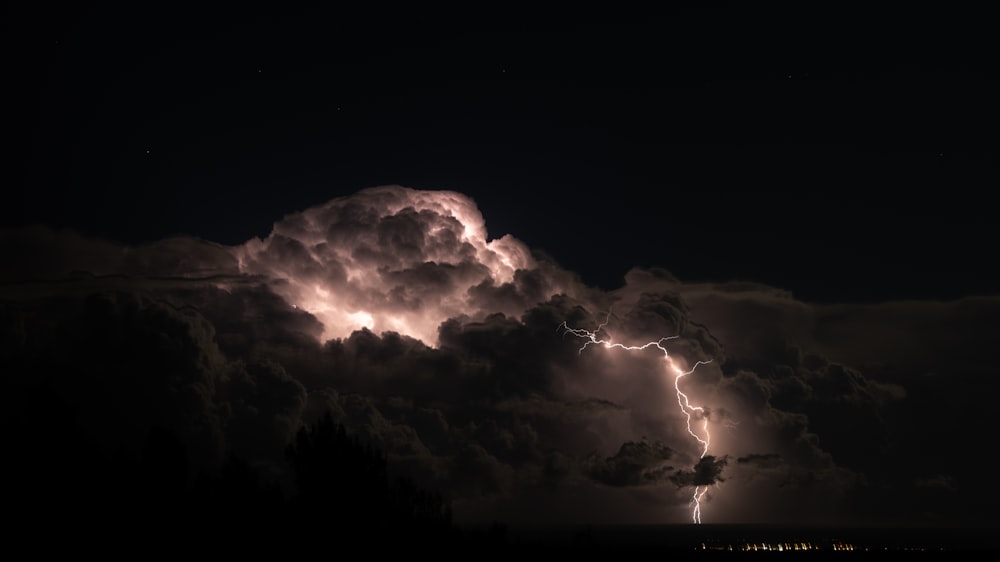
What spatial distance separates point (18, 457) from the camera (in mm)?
107562

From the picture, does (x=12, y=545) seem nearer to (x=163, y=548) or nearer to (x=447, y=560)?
(x=163, y=548)

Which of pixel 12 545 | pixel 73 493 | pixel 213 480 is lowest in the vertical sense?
pixel 12 545

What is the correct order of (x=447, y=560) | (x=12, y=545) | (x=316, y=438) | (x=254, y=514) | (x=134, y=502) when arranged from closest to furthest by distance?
(x=12, y=545) < (x=134, y=502) < (x=254, y=514) < (x=447, y=560) < (x=316, y=438)

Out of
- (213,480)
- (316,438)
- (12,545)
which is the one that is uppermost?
(316,438)

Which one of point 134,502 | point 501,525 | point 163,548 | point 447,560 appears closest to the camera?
point 163,548

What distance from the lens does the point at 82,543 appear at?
97188 mm

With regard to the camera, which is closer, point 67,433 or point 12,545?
point 12,545

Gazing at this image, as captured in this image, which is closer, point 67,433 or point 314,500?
point 67,433

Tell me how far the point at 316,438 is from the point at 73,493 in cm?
4459

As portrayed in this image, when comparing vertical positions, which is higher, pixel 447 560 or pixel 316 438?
pixel 316 438

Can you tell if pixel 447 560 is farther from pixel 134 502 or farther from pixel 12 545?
pixel 12 545

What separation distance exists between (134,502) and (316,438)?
124 ft

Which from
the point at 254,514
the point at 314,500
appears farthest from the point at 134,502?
the point at 314,500

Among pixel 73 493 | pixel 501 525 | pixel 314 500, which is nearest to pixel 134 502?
pixel 73 493
